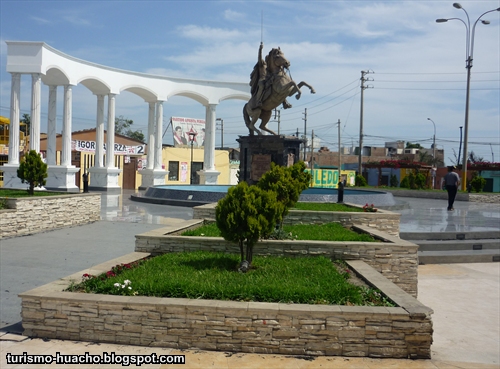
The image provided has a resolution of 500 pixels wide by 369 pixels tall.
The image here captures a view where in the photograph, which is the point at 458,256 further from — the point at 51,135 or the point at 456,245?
the point at 51,135

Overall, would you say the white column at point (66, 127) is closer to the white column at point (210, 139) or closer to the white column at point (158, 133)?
the white column at point (158, 133)

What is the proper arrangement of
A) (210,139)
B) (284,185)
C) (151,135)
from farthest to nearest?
1. (210,139)
2. (151,135)
3. (284,185)

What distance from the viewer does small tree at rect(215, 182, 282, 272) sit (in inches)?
264

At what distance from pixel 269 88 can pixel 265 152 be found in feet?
7.30

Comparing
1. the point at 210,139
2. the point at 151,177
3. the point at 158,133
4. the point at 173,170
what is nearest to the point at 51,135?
the point at 158,133

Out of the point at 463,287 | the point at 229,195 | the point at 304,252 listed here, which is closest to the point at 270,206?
the point at 229,195

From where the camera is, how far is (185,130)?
5059 cm

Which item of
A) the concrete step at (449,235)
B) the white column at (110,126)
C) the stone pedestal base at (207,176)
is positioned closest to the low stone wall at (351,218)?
the concrete step at (449,235)

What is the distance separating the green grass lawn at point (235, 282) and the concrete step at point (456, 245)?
5331 millimetres

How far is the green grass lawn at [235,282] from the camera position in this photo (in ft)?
18.4

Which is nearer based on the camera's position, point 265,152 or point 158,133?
point 265,152

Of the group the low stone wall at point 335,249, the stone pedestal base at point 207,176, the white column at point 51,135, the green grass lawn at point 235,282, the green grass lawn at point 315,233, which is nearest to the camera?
the green grass lawn at point 235,282

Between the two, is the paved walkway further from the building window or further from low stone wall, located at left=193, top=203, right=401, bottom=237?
the building window

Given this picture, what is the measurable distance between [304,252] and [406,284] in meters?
1.61
